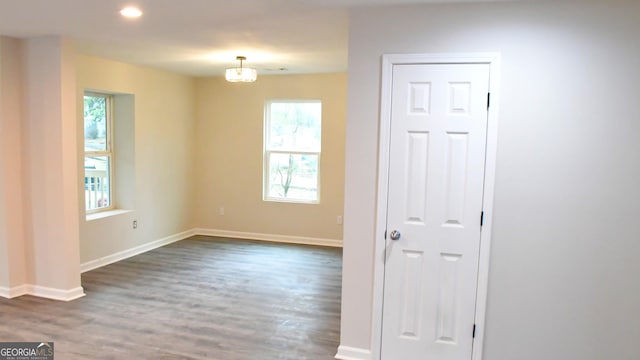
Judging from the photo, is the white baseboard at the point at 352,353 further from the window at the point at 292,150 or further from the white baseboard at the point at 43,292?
the window at the point at 292,150

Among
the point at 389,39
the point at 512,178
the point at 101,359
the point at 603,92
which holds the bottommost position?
the point at 101,359

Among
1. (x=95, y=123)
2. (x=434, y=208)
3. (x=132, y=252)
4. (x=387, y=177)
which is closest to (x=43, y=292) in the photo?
(x=132, y=252)

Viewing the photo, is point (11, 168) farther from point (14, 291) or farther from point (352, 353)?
point (352, 353)

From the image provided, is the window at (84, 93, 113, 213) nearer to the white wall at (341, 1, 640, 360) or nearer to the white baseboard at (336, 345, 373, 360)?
the white baseboard at (336, 345, 373, 360)

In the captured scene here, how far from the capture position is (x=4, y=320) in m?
3.64

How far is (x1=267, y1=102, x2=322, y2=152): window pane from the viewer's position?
21.4 feet

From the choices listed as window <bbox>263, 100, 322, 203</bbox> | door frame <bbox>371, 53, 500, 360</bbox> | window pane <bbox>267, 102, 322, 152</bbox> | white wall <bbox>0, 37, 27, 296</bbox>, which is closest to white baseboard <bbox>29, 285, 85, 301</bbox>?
white wall <bbox>0, 37, 27, 296</bbox>

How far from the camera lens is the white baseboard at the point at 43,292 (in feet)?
13.6

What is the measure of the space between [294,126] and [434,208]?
4077 mm

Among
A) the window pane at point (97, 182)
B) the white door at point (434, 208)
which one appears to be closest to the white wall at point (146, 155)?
the window pane at point (97, 182)

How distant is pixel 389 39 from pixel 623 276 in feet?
6.73

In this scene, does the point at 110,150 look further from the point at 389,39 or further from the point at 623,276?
the point at 623,276

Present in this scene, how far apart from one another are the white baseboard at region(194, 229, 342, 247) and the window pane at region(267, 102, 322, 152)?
135 cm

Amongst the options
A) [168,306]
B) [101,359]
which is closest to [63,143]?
[168,306]
